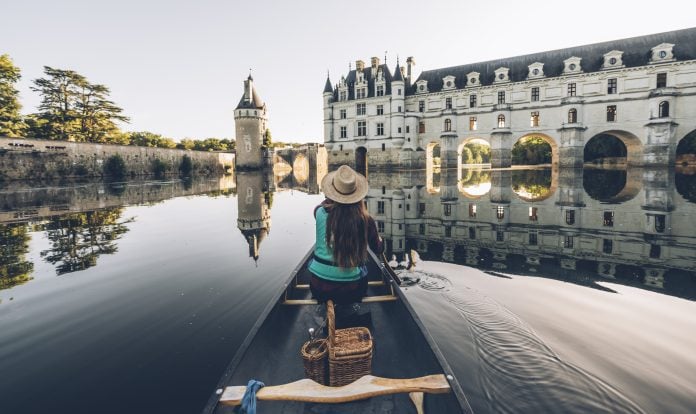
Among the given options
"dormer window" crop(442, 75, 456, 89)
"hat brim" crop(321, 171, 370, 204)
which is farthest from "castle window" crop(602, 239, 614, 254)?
"dormer window" crop(442, 75, 456, 89)

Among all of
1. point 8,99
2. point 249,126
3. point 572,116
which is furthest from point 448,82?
point 8,99

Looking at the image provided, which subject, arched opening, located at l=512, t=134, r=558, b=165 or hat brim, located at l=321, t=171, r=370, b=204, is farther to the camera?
arched opening, located at l=512, t=134, r=558, b=165

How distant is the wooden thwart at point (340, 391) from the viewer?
92.7 inches

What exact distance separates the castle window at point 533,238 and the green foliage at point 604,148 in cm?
3997

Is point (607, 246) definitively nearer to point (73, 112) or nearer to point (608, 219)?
point (608, 219)

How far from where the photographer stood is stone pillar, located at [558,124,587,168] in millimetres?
34344

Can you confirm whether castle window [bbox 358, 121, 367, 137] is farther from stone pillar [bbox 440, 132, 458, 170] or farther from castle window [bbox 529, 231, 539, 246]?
castle window [bbox 529, 231, 539, 246]

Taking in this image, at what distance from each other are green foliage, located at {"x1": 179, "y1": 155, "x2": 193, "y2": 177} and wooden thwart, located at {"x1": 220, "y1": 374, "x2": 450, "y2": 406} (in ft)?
162

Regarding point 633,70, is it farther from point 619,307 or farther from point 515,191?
point 619,307

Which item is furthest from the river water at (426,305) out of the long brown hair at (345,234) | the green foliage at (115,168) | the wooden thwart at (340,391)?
the green foliage at (115,168)

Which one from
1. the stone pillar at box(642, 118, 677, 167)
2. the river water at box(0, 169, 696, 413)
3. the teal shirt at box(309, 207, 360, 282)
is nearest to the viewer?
the river water at box(0, 169, 696, 413)

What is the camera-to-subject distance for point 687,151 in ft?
104

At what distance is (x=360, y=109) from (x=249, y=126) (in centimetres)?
1688

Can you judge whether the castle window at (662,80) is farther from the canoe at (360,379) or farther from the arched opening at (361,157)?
the canoe at (360,379)
